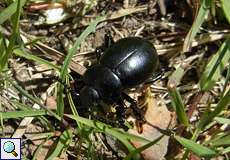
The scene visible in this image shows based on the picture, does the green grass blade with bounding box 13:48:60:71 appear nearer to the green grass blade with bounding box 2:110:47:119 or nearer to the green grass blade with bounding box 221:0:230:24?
the green grass blade with bounding box 2:110:47:119

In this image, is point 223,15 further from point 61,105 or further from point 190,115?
point 61,105

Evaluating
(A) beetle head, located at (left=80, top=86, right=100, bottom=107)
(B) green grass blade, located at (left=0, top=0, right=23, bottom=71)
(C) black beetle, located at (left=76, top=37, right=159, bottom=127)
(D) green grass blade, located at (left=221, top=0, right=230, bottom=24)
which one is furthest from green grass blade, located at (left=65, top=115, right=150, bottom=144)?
(D) green grass blade, located at (left=221, top=0, right=230, bottom=24)

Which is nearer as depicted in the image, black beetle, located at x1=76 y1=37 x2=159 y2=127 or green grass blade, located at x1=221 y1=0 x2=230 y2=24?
green grass blade, located at x1=221 y1=0 x2=230 y2=24

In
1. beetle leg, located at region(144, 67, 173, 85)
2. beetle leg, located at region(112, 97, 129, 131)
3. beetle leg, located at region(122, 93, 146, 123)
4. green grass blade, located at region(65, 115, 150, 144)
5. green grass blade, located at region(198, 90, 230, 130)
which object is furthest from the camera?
beetle leg, located at region(144, 67, 173, 85)

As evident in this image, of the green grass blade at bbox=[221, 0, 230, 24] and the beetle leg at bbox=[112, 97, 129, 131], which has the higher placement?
the green grass blade at bbox=[221, 0, 230, 24]

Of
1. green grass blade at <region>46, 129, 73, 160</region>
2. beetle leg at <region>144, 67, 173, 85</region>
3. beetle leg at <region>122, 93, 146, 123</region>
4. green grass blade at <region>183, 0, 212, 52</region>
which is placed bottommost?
green grass blade at <region>46, 129, 73, 160</region>

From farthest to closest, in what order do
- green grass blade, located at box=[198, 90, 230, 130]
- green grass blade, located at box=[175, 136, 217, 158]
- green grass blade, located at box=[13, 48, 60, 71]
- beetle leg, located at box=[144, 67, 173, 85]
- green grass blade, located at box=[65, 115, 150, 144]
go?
beetle leg, located at box=[144, 67, 173, 85] < green grass blade, located at box=[13, 48, 60, 71] < green grass blade, located at box=[65, 115, 150, 144] < green grass blade, located at box=[198, 90, 230, 130] < green grass blade, located at box=[175, 136, 217, 158]

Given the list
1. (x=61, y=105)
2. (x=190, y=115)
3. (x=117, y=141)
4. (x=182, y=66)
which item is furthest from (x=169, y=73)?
(x=61, y=105)

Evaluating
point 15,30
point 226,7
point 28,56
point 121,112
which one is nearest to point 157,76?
point 121,112
